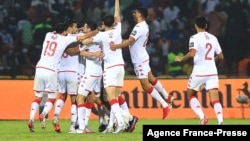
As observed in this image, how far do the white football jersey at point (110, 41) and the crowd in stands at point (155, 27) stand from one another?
27.3 feet

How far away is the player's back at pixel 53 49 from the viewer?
18094mm

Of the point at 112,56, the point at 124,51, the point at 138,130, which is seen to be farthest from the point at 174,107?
the point at 112,56

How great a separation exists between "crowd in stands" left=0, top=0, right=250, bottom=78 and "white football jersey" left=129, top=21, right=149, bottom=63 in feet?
22.2

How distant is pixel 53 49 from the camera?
1817 cm

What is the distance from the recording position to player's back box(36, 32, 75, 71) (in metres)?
18.1

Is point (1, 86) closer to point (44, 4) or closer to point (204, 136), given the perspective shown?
point (44, 4)

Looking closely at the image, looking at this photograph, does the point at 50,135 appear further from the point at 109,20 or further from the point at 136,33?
the point at 136,33

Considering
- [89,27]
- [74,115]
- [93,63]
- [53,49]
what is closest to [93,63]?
[93,63]

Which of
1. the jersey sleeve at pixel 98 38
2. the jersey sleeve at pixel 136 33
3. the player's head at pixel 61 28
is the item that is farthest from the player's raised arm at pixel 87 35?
the jersey sleeve at pixel 136 33

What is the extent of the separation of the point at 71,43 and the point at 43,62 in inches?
26.5

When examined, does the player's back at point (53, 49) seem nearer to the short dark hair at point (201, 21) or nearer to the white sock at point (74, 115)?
the white sock at point (74, 115)

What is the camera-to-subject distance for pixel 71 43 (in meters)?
18.3

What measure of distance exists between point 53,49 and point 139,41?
5.94 ft

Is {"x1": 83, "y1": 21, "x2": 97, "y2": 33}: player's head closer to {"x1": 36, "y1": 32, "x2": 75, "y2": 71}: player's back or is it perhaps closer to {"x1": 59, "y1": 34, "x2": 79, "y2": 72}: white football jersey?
{"x1": 36, "y1": 32, "x2": 75, "y2": 71}: player's back
